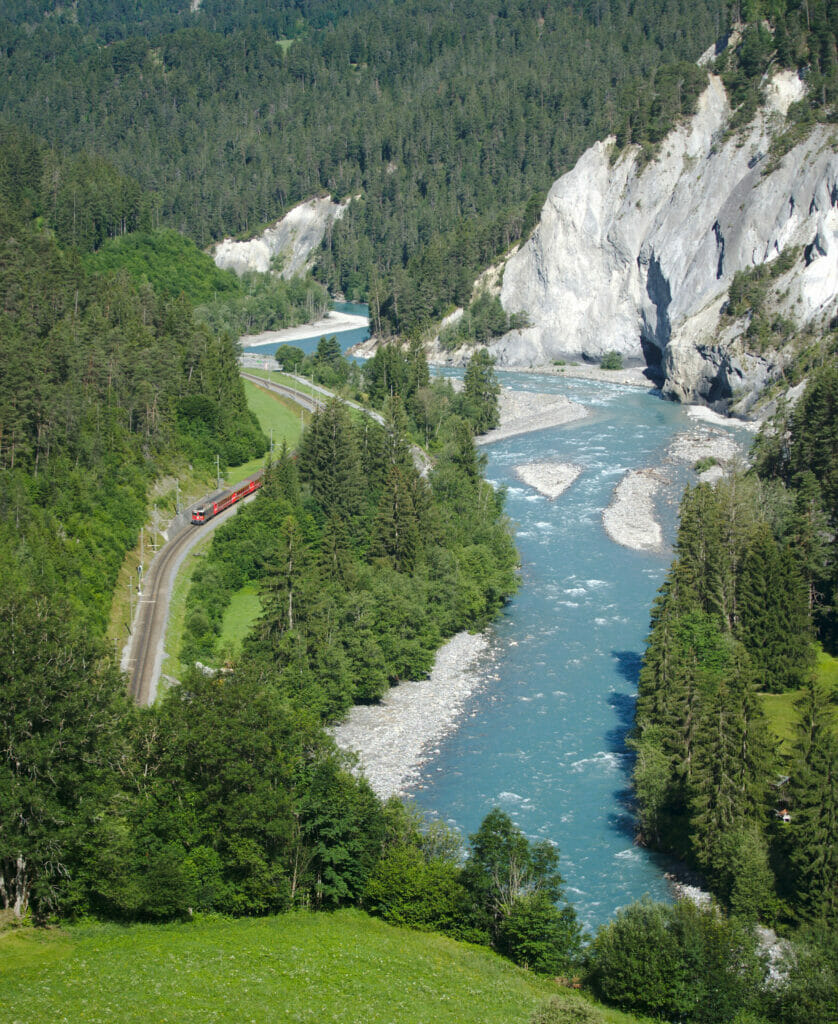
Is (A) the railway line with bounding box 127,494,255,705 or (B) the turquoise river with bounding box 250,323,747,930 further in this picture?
(A) the railway line with bounding box 127,494,255,705

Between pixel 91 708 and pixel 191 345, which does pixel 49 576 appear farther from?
pixel 191 345

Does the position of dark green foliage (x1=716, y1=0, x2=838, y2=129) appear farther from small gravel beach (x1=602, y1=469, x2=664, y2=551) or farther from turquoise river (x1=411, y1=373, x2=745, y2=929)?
turquoise river (x1=411, y1=373, x2=745, y2=929)

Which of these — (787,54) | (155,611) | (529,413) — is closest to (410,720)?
(155,611)

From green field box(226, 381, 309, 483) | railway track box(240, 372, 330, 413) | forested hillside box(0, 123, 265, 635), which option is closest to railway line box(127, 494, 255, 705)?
forested hillside box(0, 123, 265, 635)

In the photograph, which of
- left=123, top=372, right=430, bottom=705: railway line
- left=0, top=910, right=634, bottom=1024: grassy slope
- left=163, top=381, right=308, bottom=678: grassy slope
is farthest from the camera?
Result: left=163, top=381, right=308, bottom=678: grassy slope

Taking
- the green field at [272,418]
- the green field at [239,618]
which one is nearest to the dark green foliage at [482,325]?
the green field at [272,418]

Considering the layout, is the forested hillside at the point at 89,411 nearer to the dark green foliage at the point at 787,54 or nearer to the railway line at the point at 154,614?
the railway line at the point at 154,614

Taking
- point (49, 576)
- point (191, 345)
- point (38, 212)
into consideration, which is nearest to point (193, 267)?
point (38, 212)
